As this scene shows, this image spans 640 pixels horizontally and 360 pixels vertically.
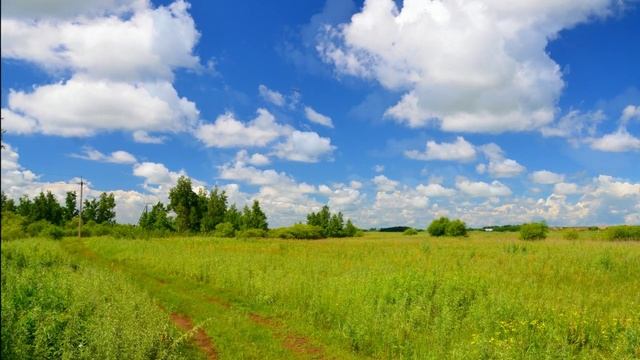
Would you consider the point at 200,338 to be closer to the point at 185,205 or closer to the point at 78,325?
the point at 78,325

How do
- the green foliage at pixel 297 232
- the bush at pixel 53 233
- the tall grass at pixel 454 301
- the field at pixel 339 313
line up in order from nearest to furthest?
the field at pixel 339 313 → the tall grass at pixel 454 301 → the bush at pixel 53 233 → the green foliage at pixel 297 232

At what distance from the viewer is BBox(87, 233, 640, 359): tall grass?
11320mm

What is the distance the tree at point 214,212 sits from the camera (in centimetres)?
7788

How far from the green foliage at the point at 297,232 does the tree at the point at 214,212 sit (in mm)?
10861

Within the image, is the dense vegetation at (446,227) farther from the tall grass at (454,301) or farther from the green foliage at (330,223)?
the tall grass at (454,301)

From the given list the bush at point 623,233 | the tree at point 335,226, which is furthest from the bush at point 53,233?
the bush at point 623,233

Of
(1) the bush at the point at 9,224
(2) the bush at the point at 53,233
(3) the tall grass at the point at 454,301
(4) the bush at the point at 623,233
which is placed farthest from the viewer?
(2) the bush at the point at 53,233

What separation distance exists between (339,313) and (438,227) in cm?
5678

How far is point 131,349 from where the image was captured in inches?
344

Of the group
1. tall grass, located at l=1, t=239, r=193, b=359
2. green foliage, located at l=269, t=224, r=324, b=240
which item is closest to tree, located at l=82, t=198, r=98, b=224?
green foliage, located at l=269, t=224, r=324, b=240

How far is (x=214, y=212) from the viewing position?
78688mm

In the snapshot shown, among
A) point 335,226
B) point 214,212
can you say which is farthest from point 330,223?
point 214,212

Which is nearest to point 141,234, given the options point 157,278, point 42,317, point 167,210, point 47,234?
point 47,234

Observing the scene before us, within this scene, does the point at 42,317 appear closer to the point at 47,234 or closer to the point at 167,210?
the point at 47,234
